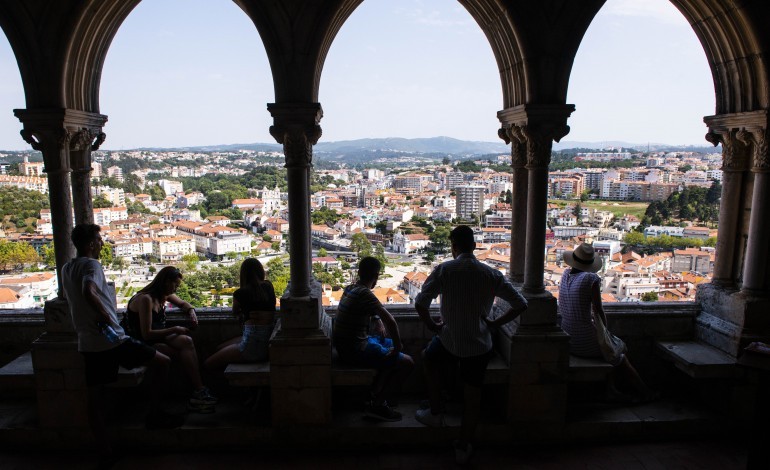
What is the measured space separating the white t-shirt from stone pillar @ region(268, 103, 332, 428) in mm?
964

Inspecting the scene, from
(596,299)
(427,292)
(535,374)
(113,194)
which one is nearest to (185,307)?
(113,194)

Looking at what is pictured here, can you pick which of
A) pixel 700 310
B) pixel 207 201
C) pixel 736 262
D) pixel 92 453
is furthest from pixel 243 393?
pixel 736 262

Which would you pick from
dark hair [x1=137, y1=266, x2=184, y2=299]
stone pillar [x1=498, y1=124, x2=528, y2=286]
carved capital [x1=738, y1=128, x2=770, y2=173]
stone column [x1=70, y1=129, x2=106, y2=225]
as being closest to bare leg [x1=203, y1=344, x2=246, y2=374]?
dark hair [x1=137, y1=266, x2=184, y2=299]

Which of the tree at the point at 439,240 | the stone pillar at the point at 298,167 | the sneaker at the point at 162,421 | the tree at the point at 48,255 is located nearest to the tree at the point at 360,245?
the tree at the point at 439,240

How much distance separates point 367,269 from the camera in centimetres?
314

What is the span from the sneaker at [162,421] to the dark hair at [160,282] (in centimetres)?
75

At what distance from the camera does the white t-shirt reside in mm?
2775

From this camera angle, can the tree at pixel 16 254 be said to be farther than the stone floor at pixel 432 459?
Yes

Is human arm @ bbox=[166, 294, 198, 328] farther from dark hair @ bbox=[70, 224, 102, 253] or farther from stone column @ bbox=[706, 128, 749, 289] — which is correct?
stone column @ bbox=[706, 128, 749, 289]

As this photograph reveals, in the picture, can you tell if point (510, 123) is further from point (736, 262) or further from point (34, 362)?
point (34, 362)

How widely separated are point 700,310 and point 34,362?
15.6ft

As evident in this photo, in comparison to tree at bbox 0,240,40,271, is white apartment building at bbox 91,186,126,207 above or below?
above

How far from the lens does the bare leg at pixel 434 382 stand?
309cm

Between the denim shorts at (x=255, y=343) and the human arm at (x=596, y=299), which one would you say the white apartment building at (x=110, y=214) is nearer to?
the denim shorts at (x=255, y=343)
